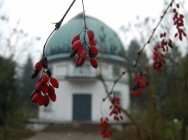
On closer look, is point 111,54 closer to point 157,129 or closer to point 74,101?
point 74,101

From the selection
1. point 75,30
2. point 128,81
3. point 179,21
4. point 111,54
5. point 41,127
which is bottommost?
point 41,127

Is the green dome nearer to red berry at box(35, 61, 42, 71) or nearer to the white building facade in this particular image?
the white building facade

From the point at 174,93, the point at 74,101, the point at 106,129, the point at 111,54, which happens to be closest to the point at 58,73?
the point at 74,101

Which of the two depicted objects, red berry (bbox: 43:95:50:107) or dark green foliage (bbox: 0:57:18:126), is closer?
red berry (bbox: 43:95:50:107)

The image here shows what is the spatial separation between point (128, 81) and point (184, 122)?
20.8 metres

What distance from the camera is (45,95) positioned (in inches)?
38.1

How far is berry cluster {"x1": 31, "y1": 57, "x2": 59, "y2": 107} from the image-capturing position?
3.05ft

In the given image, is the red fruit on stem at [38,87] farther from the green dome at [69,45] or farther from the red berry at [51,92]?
the green dome at [69,45]

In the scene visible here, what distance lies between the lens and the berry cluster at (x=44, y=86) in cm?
93

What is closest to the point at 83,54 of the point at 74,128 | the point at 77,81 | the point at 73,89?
the point at 74,128

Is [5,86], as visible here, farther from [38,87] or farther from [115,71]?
[38,87]

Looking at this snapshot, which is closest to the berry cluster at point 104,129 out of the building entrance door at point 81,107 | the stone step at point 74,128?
the stone step at point 74,128

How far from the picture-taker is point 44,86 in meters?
0.94

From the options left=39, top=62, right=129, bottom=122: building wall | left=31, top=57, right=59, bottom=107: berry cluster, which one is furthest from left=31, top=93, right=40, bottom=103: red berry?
left=39, top=62, right=129, bottom=122: building wall
